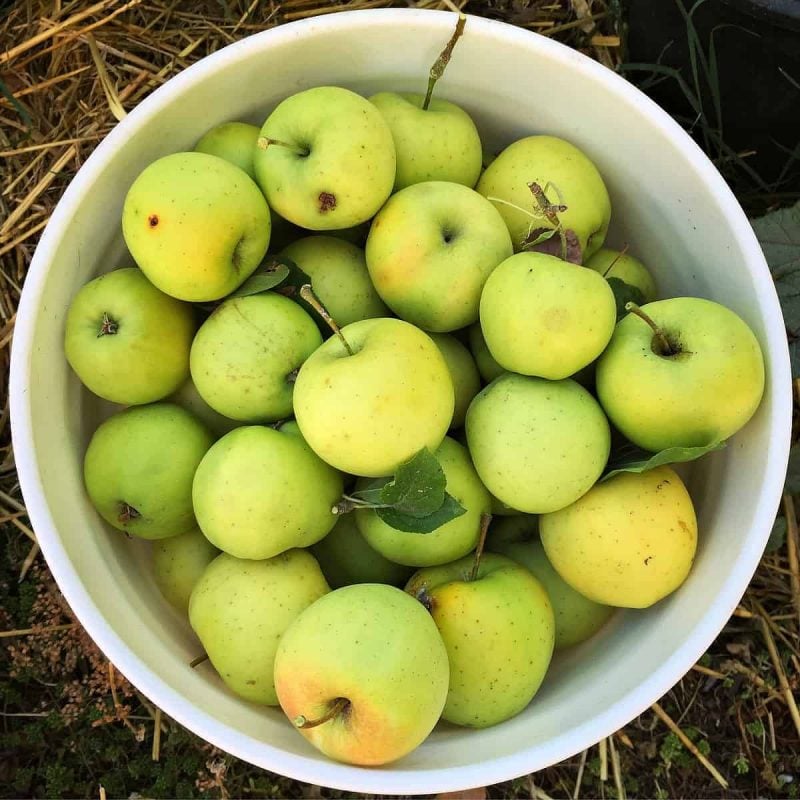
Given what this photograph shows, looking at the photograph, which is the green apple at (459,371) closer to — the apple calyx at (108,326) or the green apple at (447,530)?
the green apple at (447,530)

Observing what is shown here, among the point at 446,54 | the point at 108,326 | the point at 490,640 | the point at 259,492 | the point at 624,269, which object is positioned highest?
the point at 446,54

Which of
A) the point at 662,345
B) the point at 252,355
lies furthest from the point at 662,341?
the point at 252,355

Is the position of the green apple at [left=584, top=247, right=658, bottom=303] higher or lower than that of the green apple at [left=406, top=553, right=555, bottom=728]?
higher

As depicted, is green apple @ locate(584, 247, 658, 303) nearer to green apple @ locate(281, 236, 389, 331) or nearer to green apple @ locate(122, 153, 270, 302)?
green apple @ locate(281, 236, 389, 331)

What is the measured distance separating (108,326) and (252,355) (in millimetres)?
251

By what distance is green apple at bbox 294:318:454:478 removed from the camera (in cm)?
117

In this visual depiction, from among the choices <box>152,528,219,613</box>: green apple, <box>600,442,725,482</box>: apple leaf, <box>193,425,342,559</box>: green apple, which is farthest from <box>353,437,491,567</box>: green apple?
<box>152,528,219,613</box>: green apple

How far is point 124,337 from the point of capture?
135cm

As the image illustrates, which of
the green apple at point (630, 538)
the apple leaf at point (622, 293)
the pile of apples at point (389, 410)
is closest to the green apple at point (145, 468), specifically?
the pile of apples at point (389, 410)

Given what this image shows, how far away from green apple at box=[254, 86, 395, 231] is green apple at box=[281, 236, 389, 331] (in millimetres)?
95

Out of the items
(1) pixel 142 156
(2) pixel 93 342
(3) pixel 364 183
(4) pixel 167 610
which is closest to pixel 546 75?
(3) pixel 364 183

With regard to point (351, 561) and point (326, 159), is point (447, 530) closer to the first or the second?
point (351, 561)

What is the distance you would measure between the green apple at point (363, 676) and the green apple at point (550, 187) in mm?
692

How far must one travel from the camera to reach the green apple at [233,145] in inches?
56.1
